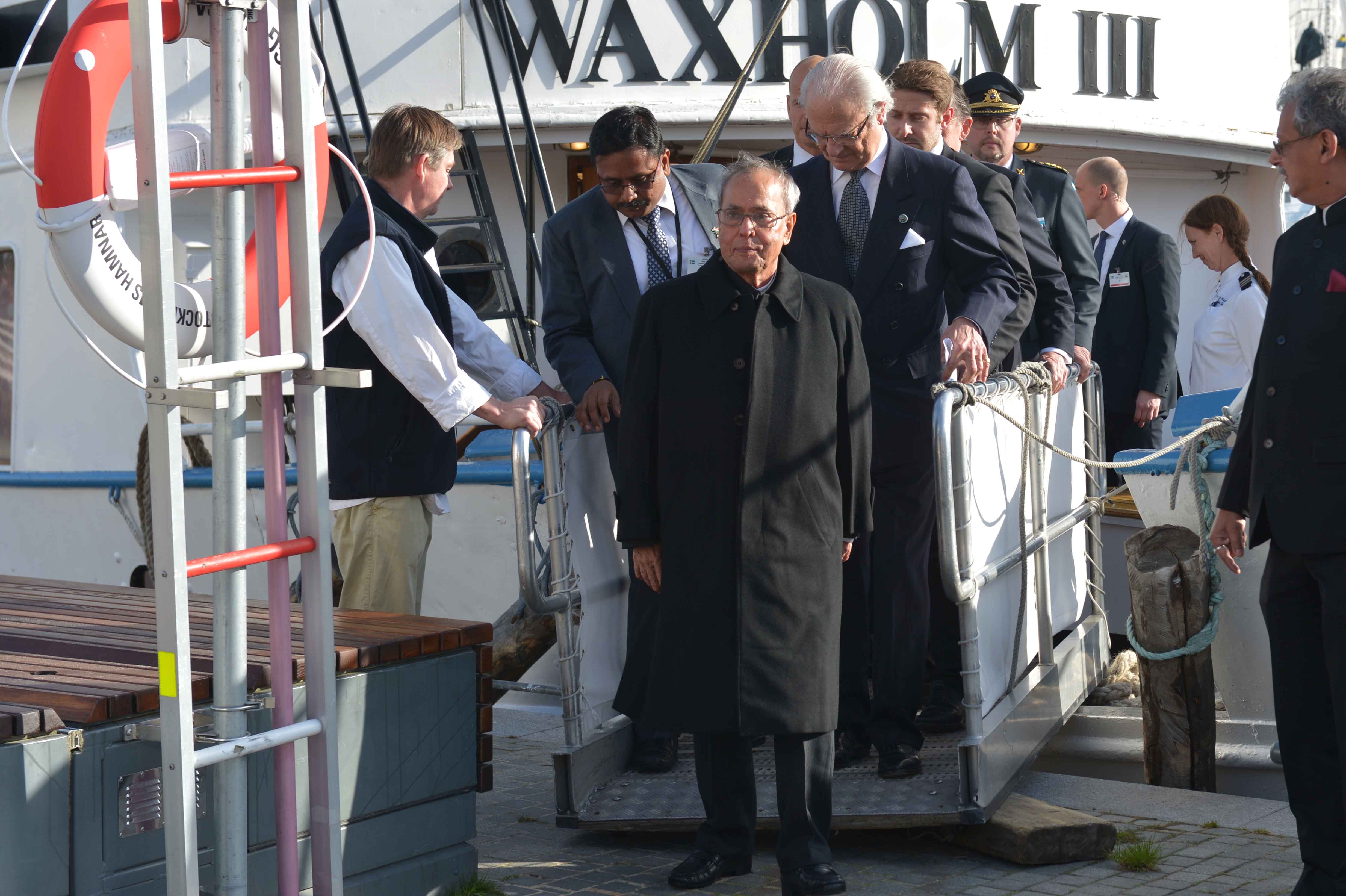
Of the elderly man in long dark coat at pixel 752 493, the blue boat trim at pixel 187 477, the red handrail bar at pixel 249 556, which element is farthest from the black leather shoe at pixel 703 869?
the blue boat trim at pixel 187 477

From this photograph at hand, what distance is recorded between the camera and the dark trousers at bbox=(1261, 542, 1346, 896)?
11.7 feet

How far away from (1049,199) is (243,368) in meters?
4.00

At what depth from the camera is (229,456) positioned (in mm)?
2758

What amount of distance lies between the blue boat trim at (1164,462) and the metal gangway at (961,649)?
1.51 feet

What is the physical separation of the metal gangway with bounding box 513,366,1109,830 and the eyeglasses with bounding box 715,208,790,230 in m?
0.64

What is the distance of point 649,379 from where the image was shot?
3.76 m

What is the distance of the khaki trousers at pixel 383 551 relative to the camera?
4.36m

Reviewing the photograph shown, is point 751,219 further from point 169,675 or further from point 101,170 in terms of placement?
point 169,675

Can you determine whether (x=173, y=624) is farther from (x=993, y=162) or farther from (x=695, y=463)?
(x=993, y=162)

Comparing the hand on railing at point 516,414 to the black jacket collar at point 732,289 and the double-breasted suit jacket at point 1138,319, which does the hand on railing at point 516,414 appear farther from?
the double-breasted suit jacket at point 1138,319

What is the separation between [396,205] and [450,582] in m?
3.27

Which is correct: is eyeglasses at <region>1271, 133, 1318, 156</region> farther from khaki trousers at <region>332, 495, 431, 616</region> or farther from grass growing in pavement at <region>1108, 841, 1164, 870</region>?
khaki trousers at <region>332, 495, 431, 616</region>

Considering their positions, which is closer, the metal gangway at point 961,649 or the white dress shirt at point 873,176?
the metal gangway at point 961,649

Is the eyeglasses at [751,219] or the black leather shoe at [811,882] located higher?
the eyeglasses at [751,219]
